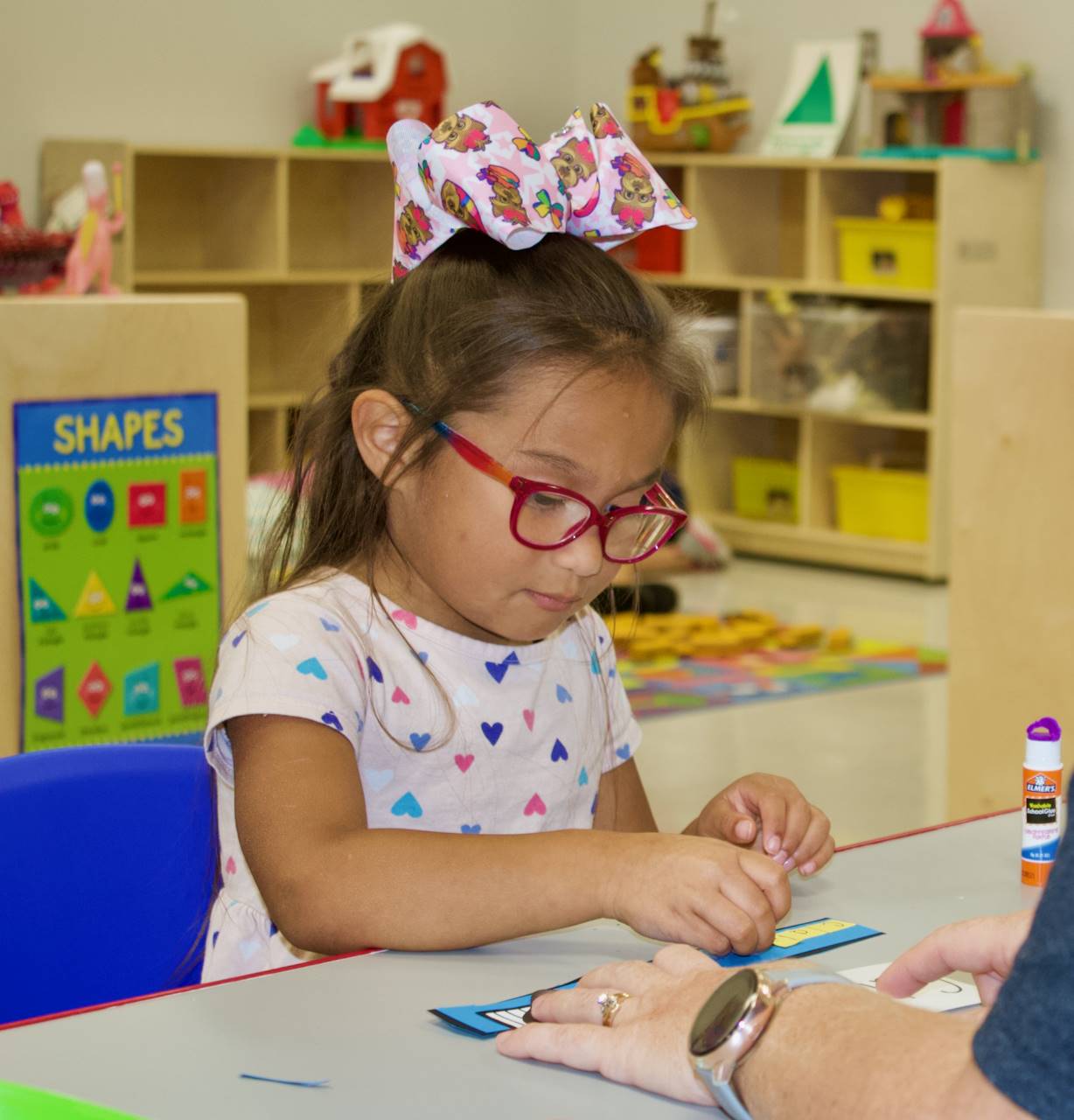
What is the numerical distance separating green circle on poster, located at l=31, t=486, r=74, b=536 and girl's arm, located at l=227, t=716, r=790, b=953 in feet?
4.77

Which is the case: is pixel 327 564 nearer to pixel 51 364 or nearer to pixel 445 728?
pixel 445 728

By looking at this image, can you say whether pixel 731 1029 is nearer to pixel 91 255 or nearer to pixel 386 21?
pixel 91 255

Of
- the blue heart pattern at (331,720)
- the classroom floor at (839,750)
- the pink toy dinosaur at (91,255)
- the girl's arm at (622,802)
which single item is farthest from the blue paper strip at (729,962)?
the pink toy dinosaur at (91,255)

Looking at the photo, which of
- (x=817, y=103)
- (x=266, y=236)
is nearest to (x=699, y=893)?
(x=266, y=236)

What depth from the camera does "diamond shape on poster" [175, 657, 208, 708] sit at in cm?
270

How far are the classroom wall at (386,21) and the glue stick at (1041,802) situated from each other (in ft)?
15.4

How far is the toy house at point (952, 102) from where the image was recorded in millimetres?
5516

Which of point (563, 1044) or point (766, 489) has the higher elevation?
point (563, 1044)

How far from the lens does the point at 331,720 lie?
4.05 feet

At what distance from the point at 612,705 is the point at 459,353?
379mm

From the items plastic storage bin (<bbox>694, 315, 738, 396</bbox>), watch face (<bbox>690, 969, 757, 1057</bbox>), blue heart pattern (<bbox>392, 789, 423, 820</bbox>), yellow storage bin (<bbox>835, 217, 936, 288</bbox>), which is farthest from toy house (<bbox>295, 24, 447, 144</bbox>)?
watch face (<bbox>690, 969, 757, 1057</bbox>)

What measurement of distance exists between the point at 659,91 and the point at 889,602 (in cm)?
208

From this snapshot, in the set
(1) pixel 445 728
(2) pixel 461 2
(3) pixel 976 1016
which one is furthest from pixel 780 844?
(2) pixel 461 2

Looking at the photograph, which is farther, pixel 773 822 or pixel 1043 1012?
pixel 773 822
